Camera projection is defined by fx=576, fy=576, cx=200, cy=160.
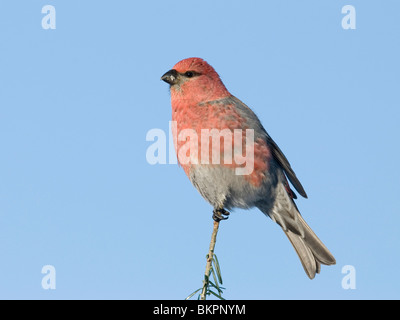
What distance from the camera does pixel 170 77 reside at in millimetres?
6902

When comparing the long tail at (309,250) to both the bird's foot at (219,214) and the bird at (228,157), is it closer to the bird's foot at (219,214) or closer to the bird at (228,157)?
the bird at (228,157)

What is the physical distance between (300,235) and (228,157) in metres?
1.71

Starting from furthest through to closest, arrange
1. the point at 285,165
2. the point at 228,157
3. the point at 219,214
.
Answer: the point at 285,165 < the point at 228,157 < the point at 219,214

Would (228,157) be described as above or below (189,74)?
below

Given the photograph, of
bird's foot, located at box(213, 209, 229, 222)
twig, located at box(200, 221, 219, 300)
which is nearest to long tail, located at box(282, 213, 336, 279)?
bird's foot, located at box(213, 209, 229, 222)

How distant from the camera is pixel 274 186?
275 inches

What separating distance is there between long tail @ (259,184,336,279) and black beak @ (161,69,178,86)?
1807 millimetres

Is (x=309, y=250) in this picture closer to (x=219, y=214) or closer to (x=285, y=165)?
(x=285, y=165)

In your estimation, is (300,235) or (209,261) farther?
(300,235)

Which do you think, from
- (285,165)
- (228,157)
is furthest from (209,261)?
(285,165)

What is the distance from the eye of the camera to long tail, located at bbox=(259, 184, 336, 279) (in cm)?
698

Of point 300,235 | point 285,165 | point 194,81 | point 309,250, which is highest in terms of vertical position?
point 194,81

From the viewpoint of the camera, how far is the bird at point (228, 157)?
627 cm
